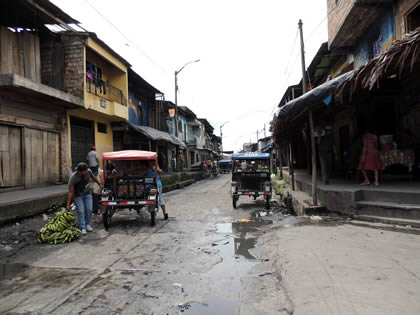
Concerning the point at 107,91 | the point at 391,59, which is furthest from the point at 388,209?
the point at 107,91

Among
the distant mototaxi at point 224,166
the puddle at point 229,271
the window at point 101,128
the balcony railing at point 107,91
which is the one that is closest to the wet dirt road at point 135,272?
the puddle at point 229,271

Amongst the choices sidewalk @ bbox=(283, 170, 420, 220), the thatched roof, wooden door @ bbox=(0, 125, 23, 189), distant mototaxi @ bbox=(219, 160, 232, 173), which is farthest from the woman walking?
distant mototaxi @ bbox=(219, 160, 232, 173)

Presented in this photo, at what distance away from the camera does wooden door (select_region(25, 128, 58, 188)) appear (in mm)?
10906

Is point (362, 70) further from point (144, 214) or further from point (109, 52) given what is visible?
point (109, 52)

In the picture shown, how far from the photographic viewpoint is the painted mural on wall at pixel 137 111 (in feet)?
67.2

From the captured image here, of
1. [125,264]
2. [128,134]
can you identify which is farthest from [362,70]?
[128,134]

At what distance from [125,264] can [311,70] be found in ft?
52.4

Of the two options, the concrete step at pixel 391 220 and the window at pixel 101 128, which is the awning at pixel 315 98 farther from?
the window at pixel 101 128

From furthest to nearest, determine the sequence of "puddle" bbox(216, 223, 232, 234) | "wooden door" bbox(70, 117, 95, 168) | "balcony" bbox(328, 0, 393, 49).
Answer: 1. "wooden door" bbox(70, 117, 95, 168)
2. "balcony" bbox(328, 0, 393, 49)
3. "puddle" bbox(216, 223, 232, 234)

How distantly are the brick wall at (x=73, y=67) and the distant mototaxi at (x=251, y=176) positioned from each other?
26.4ft

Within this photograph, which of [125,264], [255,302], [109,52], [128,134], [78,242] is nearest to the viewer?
[255,302]

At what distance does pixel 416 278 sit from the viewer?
11.2ft

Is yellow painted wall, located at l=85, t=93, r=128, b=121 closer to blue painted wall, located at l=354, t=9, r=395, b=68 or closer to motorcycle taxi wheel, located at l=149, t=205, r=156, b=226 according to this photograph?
motorcycle taxi wheel, located at l=149, t=205, r=156, b=226

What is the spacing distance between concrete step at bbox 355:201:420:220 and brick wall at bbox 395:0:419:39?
5.34 meters
